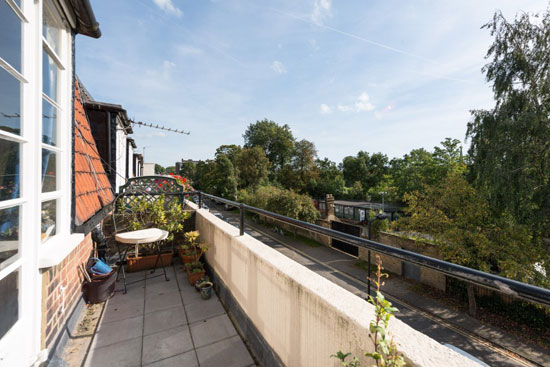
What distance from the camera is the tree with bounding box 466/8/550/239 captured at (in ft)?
29.4

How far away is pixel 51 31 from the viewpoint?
1935mm

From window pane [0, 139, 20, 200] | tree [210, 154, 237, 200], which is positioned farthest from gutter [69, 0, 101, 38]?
tree [210, 154, 237, 200]

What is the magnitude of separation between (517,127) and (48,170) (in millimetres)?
13732

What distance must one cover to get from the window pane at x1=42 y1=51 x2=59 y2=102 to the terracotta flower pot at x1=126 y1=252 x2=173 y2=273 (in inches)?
122

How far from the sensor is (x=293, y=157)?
42094 millimetres

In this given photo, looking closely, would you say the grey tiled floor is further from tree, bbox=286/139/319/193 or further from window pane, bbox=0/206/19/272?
tree, bbox=286/139/319/193

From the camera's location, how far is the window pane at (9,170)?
1225mm

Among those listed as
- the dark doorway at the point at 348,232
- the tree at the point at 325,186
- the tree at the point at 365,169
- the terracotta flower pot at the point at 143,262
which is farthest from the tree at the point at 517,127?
the tree at the point at 365,169

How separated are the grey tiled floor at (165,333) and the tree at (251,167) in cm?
3277

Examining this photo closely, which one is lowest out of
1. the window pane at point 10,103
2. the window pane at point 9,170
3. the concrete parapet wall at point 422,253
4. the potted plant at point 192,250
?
the concrete parapet wall at point 422,253

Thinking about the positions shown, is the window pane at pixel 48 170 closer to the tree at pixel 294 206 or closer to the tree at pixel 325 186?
the tree at pixel 294 206

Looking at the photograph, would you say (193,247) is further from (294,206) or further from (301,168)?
(301,168)

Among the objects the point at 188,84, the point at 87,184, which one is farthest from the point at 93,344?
the point at 188,84

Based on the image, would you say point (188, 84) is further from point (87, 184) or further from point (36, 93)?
point (36, 93)
